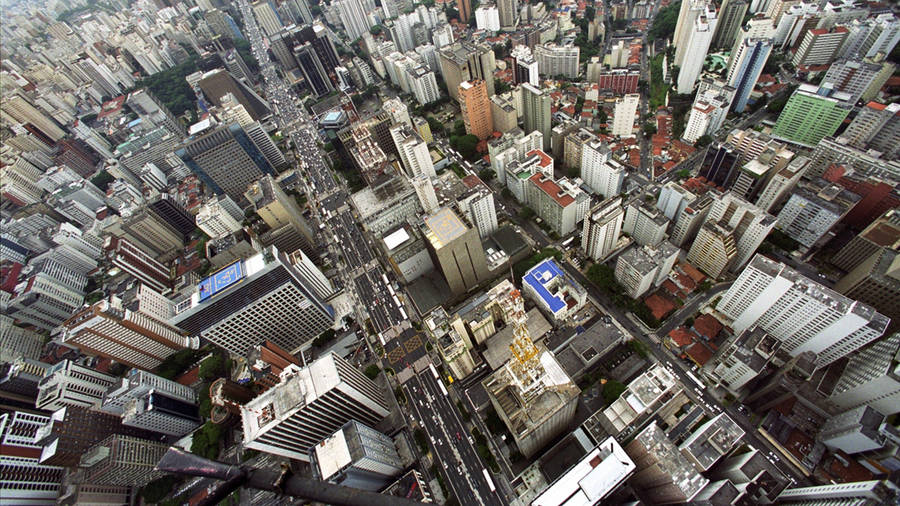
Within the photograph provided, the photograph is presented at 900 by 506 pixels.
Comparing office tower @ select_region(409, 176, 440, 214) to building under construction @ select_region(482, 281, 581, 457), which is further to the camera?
office tower @ select_region(409, 176, 440, 214)

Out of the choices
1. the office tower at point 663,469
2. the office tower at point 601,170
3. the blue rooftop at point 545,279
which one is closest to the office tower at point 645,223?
the office tower at point 601,170

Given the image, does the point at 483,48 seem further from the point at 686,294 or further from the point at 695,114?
the point at 686,294

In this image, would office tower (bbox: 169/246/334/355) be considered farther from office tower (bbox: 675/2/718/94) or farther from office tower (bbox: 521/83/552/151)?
office tower (bbox: 675/2/718/94)

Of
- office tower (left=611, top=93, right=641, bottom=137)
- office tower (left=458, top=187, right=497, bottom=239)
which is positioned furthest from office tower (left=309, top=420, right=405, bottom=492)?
office tower (left=611, top=93, right=641, bottom=137)

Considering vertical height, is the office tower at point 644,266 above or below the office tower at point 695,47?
below

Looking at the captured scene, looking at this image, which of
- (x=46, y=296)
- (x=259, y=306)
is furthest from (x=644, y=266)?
(x=46, y=296)

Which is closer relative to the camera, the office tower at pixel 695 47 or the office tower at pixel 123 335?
the office tower at pixel 123 335

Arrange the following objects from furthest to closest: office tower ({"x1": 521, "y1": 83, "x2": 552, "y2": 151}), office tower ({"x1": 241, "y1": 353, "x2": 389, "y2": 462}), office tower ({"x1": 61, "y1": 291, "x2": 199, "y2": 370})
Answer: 1. office tower ({"x1": 521, "y1": 83, "x2": 552, "y2": 151})
2. office tower ({"x1": 61, "y1": 291, "x2": 199, "y2": 370})
3. office tower ({"x1": 241, "y1": 353, "x2": 389, "y2": 462})

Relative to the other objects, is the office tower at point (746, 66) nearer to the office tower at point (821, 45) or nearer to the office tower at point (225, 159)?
the office tower at point (821, 45)
